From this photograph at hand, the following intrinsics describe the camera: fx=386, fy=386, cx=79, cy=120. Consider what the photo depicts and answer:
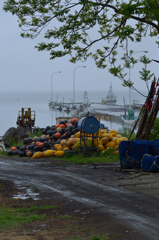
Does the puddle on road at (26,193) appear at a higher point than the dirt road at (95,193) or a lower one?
lower

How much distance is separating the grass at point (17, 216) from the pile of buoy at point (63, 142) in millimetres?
11214

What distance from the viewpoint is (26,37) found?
1512cm

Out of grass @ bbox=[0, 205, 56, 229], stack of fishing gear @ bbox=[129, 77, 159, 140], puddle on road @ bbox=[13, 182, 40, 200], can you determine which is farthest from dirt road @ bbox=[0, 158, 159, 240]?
stack of fishing gear @ bbox=[129, 77, 159, 140]

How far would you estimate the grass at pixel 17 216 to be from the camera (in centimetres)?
816

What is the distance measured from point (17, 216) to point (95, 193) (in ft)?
10.0

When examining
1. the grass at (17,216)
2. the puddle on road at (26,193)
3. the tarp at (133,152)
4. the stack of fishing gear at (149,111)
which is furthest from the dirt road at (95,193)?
the stack of fishing gear at (149,111)

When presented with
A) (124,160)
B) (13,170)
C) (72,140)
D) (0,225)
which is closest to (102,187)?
(124,160)

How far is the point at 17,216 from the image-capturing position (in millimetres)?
8812

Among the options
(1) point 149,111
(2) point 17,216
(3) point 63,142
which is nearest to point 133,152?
(1) point 149,111

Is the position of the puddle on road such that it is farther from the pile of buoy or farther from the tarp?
the pile of buoy

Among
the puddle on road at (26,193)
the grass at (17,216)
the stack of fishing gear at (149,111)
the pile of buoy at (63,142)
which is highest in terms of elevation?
the stack of fishing gear at (149,111)

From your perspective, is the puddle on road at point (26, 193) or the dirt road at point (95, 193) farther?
the puddle on road at point (26, 193)

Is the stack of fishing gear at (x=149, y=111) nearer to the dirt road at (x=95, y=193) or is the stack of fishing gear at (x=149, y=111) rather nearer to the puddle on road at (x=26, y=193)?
the dirt road at (x=95, y=193)

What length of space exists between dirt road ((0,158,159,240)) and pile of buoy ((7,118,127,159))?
3.41m
